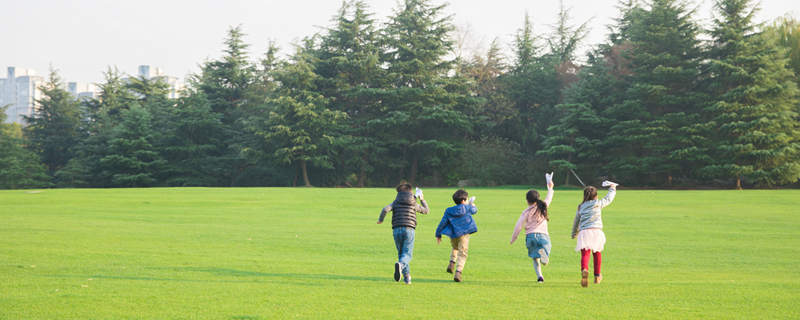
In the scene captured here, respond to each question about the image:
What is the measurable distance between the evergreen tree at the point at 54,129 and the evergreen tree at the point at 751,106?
58.4 m

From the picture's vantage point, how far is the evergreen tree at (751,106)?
39.8 metres

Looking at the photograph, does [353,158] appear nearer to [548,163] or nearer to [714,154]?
[548,163]

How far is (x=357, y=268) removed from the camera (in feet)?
36.8

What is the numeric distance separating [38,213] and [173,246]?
1117 centimetres

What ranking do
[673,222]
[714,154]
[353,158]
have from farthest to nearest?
[353,158] → [714,154] → [673,222]

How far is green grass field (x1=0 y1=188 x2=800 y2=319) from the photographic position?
7578 mm

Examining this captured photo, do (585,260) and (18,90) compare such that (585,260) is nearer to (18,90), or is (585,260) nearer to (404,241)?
(404,241)

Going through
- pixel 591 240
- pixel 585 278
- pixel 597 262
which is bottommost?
pixel 585 278

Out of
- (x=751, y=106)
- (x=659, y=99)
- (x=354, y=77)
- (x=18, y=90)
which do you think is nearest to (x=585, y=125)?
(x=659, y=99)

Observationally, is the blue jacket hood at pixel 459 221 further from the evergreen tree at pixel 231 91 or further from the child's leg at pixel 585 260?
the evergreen tree at pixel 231 91

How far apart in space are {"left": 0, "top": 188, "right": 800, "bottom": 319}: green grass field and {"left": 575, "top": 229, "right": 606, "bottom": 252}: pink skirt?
59cm

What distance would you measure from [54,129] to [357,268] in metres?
63.3

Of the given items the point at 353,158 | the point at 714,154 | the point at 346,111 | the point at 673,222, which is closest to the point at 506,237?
the point at 673,222

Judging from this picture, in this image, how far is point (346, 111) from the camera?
55344 millimetres
